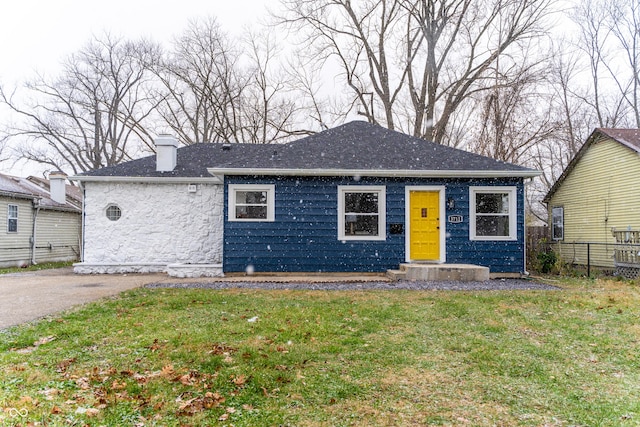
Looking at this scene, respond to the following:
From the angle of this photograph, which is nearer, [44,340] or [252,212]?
[44,340]

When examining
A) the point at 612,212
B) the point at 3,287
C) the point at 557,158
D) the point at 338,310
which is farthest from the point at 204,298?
the point at 557,158

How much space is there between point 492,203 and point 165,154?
32.5 feet

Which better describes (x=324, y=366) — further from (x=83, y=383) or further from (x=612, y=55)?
(x=612, y=55)

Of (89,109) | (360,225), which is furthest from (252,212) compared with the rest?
(89,109)

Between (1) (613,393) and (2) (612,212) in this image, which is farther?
(2) (612,212)

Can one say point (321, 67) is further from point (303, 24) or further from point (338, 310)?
point (338, 310)

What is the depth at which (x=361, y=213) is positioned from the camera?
1172cm

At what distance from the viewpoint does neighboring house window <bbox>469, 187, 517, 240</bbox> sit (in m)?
11.7

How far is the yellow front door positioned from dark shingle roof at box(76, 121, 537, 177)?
2.67 ft

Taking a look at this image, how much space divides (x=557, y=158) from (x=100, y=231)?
22.6 m

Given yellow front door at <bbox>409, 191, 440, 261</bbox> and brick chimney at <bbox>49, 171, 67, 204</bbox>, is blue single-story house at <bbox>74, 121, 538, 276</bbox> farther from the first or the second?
brick chimney at <bbox>49, 171, 67, 204</bbox>

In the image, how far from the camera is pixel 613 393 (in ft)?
11.7

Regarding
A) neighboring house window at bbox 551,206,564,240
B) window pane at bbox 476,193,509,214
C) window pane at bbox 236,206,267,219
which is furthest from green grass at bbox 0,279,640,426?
neighboring house window at bbox 551,206,564,240

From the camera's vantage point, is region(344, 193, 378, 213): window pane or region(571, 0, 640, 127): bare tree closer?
region(344, 193, 378, 213): window pane
